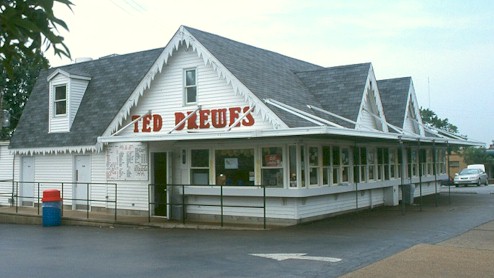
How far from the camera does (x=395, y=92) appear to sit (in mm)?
24359

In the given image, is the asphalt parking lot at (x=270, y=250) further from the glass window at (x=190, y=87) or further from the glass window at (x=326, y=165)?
the glass window at (x=190, y=87)

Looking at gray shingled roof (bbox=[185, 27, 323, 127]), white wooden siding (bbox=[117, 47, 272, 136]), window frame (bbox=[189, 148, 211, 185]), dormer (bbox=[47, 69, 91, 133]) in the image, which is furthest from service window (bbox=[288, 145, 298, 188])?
dormer (bbox=[47, 69, 91, 133])

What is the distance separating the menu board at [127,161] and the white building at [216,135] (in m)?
0.04

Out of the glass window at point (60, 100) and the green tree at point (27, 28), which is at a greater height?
the glass window at point (60, 100)

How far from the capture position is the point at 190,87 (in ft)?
59.9

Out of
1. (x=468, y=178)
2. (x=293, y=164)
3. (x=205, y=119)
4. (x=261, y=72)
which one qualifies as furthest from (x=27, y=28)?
(x=468, y=178)

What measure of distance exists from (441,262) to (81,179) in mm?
15372

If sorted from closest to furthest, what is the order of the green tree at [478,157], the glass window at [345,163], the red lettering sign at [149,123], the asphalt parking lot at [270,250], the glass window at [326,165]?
the asphalt parking lot at [270,250] < the glass window at [326,165] < the red lettering sign at [149,123] < the glass window at [345,163] < the green tree at [478,157]

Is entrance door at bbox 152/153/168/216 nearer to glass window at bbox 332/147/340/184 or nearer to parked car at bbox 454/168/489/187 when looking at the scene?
glass window at bbox 332/147/340/184

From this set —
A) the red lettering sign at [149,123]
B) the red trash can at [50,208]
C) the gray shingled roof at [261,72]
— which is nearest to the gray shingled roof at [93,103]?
the red lettering sign at [149,123]

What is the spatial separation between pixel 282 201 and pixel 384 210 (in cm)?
560

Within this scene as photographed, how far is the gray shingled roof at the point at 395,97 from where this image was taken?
22938 millimetres

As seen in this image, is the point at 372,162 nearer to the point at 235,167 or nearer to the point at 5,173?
the point at 235,167

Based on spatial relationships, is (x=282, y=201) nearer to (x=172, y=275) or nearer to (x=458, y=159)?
(x=172, y=275)
